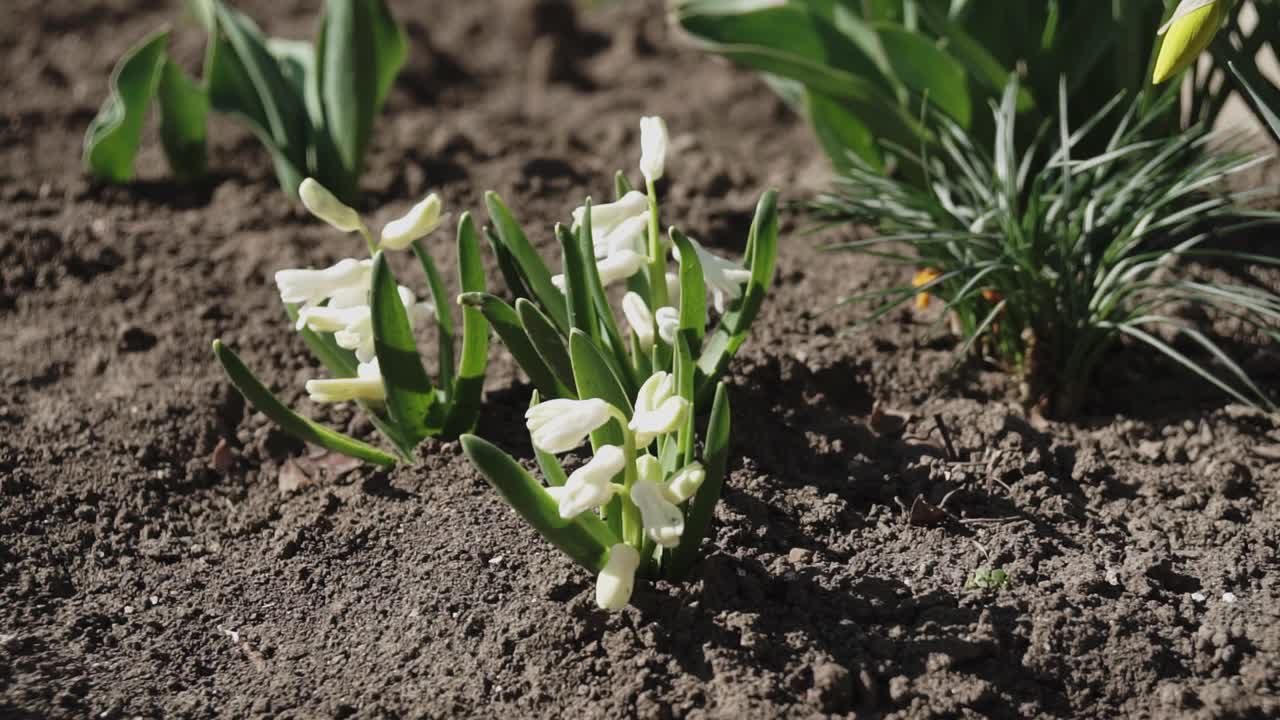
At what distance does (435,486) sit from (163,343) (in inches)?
35.6

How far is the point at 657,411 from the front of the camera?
6.00 feet

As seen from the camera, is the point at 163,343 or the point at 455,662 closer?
the point at 455,662

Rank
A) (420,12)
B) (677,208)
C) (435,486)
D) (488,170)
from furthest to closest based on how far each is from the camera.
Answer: (420,12) < (488,170) < (677,208) < (435,486)

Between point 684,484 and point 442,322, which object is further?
point 442,322

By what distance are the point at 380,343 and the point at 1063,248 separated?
124cm

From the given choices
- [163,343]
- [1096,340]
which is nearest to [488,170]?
[163,343]

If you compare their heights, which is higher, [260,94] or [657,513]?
[657,513]

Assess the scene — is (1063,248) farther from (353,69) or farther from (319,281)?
(353,69)

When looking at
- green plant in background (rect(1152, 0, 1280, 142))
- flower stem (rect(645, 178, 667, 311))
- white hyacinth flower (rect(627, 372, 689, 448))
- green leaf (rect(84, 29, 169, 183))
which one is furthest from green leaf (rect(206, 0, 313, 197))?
green plant in background (rect(1152, 0, 1280, 142))

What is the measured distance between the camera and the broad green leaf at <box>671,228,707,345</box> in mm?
2107

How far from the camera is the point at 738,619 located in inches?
80.2

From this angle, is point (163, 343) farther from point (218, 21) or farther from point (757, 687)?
point (757, 687)

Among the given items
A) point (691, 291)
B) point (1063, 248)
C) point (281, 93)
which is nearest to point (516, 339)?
point (691, 291)

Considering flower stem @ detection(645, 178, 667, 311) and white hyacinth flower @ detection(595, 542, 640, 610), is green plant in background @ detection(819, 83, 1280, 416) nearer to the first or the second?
flower stem @ detection(645, 178, 667, 311)
